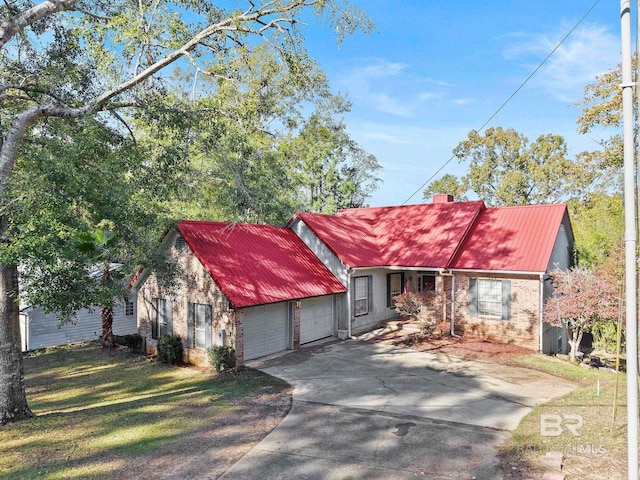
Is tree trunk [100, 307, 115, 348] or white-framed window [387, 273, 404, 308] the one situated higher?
white-framed window [387, 273, 404, 308]

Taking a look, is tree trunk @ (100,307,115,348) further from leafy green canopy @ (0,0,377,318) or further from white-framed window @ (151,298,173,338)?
leafy green canopy @ (0,0,377,318)

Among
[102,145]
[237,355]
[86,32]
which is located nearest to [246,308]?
[237,355]

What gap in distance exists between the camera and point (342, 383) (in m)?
12.8

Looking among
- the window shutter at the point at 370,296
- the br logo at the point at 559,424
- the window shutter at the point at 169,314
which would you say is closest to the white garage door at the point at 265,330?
the window shutter at the point at 169,314

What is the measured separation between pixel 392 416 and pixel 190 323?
9.26 metres

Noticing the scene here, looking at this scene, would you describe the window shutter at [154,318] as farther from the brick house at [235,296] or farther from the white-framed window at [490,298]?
the white-framed window at [490,298]

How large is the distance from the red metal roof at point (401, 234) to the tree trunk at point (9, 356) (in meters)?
12.4

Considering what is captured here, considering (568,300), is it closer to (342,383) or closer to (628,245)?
(342,383)

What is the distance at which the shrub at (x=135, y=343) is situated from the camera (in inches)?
737

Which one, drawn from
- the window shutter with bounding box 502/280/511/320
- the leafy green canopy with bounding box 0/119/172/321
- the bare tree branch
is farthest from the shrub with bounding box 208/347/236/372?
the window shutter with bounding box 502/280/511/320

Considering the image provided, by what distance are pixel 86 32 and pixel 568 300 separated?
17374 mm

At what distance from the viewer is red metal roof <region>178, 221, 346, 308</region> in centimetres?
1559

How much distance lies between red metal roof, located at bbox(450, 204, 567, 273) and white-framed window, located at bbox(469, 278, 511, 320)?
0.81m

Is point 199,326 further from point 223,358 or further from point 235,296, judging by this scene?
point 235,296
